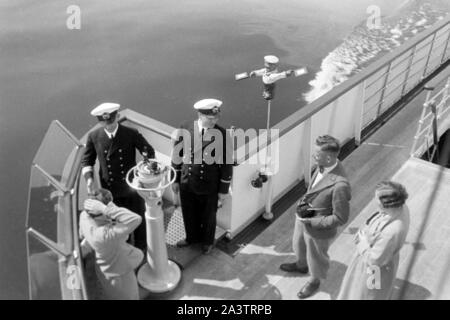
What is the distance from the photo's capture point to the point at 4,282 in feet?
25.0

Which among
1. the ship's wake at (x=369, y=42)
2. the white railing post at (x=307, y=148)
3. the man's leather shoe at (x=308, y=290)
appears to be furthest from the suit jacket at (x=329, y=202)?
the ship's wake at (x=369, y=42)

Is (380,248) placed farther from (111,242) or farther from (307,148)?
(307,148)

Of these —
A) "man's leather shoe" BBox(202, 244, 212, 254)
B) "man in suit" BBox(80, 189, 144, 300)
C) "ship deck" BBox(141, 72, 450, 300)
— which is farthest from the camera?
"man's leather shoe" BBox(202, 244, 212, 254)

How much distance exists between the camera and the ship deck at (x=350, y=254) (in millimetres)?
3420

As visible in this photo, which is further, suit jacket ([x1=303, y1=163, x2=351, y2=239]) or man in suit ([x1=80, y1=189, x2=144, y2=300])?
suit jacket ([x1=303, y1=163, x2=351, y2=239])

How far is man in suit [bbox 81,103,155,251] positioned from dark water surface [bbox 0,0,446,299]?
7251mm

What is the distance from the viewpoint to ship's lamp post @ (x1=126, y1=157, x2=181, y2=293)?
3006mm

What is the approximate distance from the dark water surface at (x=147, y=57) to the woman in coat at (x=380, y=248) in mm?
8624

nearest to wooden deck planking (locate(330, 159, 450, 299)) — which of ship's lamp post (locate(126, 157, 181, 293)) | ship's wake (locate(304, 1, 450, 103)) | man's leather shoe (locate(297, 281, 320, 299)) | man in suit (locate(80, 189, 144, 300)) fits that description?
man's leather shoe (locate(297, 281, 320, 299))

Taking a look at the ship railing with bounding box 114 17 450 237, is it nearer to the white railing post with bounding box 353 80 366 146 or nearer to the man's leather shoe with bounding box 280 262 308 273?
the white railing post with bounding box 353 80 366 146

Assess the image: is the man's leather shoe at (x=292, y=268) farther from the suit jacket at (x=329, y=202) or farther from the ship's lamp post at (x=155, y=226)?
the ship's lamp post at (x=155, y=226)

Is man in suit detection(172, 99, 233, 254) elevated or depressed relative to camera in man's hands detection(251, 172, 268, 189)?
elevated

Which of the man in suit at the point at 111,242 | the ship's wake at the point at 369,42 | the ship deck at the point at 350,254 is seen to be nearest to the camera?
the man in suit at the point at 111,242
